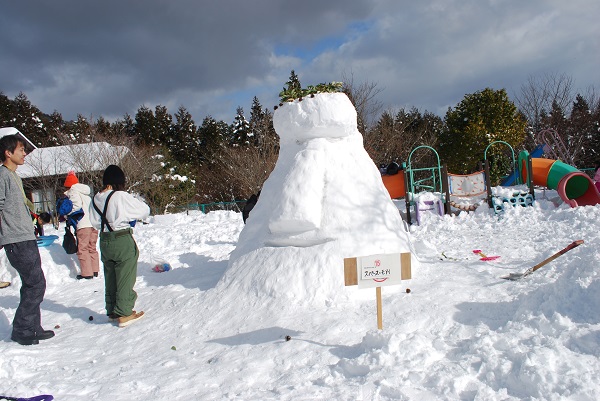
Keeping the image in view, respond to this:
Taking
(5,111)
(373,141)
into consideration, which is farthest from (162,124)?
(373,141)

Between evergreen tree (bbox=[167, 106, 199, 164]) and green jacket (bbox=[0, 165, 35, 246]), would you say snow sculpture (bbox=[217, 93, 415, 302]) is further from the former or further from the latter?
evergreen tree (bbox=[167, 106, 199, 164])

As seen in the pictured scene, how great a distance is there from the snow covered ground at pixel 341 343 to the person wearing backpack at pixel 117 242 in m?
0.22

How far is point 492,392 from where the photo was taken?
2465mm

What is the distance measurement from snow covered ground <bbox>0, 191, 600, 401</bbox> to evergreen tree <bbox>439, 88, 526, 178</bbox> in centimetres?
1351

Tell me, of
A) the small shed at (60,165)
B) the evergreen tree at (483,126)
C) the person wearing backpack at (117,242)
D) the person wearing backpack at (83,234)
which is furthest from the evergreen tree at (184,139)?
the person wearing backpack at (117,242)

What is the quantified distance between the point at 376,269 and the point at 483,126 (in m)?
16.6

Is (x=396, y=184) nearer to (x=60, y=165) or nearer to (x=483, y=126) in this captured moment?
(x=483, y=126)

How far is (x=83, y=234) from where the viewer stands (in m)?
6.88

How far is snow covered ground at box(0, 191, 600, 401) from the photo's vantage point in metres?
2.62

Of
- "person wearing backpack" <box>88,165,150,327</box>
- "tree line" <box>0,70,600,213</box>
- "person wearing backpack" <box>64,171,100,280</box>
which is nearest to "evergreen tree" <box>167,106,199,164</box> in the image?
"tree line" <box>0,70,600,213</box>

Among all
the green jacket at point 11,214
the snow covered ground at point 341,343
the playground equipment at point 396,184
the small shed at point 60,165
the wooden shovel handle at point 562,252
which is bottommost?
the snow covered ground at point 341,343

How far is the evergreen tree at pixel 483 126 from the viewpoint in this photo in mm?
17703

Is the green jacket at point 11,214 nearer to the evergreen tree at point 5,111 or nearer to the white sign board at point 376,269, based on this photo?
the white sign board at point 376,269

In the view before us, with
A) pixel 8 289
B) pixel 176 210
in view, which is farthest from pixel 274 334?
pixel 176 210
